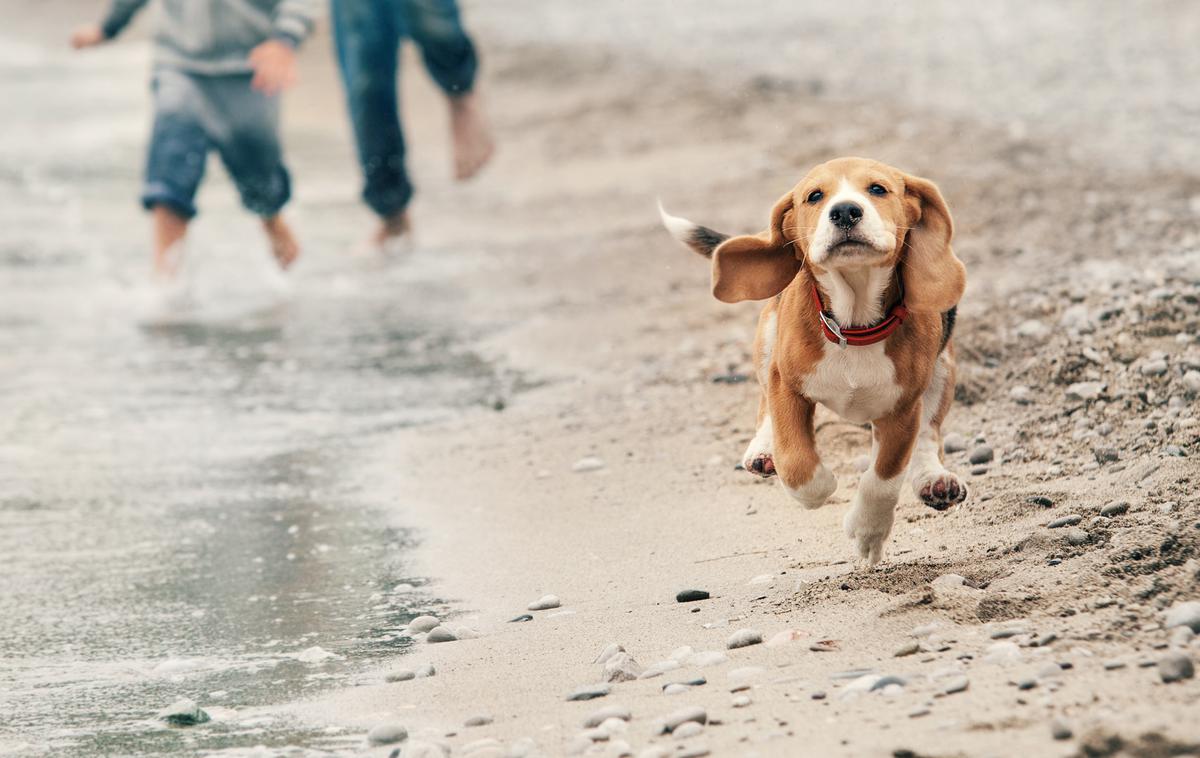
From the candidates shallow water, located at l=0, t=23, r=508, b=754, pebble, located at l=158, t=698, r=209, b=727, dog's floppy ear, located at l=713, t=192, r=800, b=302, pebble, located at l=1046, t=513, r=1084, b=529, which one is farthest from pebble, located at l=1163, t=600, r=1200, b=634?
pebble, located at l=158, t=698, r=209, b=727

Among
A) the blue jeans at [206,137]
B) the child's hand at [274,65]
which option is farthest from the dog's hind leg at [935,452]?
the blue jeans at [206,137]

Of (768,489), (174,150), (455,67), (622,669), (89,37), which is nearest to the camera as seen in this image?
(622,669)

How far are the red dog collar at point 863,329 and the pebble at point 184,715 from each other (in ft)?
5.64

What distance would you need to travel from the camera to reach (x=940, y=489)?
438 cm

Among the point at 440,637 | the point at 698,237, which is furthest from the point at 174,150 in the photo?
the point at 440,637

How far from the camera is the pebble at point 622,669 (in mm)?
3848

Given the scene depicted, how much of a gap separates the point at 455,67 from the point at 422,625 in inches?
224

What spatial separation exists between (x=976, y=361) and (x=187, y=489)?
2.83 meters

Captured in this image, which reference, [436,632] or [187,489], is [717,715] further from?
[187,489]

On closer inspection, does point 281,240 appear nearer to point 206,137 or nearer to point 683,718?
point 206,137

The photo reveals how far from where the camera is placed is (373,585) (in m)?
4.86

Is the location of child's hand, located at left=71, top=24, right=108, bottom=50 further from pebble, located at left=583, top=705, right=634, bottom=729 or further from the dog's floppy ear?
pebble, located at left=583, top=705, right=634, bottom=729

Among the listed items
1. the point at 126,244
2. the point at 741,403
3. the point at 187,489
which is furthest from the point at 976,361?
the point at 126,244

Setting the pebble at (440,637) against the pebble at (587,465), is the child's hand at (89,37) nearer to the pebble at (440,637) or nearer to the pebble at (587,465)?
the pebble at (587,465)
